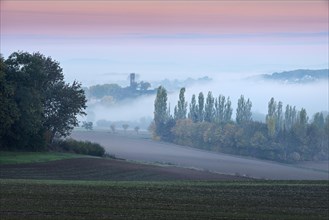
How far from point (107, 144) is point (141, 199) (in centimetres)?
7017

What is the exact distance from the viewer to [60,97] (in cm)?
7631

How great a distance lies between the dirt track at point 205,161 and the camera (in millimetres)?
75250

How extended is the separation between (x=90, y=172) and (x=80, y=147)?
19.7m

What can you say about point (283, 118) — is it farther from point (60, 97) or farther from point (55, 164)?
point (55, 164)

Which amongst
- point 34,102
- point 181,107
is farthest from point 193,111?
point 34,102

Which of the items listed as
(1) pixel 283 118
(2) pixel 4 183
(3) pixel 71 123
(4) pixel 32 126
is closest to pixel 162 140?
(1) pixel 283 118

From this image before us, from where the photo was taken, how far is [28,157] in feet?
211

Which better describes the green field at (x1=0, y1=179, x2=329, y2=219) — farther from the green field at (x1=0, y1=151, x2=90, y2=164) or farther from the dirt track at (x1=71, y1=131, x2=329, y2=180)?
the dirt track at (x1=71, y1=131, x2=329, y2=180)

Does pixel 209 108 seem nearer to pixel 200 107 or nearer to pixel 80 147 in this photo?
pixel 200 107

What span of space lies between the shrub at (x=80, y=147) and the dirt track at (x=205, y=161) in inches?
214

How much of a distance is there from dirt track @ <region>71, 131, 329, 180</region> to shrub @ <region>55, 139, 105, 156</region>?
5432 mm

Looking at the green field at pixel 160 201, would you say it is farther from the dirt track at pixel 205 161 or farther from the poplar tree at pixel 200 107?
the poplar tree at pixel 200 107

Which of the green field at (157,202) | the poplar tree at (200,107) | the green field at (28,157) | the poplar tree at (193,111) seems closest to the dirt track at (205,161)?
the poplar tree at (193,111)

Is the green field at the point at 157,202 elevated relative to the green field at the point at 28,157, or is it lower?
lower
